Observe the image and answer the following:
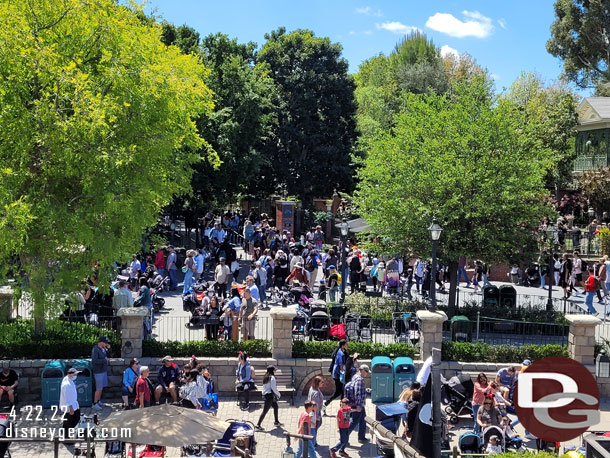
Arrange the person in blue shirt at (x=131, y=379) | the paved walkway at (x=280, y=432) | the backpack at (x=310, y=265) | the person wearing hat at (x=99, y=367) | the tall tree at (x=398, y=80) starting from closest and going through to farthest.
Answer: the paved walkway at (x=280, y=432), the person in blue shirt at (x=131, y=379), the person wearing hat at (x=99, y=367), the backpack at (x=310, y=265), the tall tree at (x=398, y=80)

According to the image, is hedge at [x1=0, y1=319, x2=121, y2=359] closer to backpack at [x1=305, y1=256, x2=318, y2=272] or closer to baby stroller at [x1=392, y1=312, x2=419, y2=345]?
baby stroller at [x1=392, y1=312, x2=419, y2=345]

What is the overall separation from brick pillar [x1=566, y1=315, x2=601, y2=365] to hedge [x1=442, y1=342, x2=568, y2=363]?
1.70 ft

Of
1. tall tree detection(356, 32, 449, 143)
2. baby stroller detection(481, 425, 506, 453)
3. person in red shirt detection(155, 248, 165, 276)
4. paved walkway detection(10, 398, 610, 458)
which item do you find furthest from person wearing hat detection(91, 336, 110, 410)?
tall tree detection(356, 32, 449, 143)

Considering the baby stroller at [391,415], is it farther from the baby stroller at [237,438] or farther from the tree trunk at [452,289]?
the tree trunk at [452,289]

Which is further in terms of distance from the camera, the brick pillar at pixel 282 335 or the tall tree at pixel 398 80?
the tall tree at pixel 398 80

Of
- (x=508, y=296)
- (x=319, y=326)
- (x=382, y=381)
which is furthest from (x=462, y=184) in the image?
(x=382, y=381)

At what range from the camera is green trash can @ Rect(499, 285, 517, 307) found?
2219 cm

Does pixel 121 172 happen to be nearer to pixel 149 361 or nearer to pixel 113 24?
pixel 113 24

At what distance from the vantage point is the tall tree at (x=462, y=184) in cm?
2062

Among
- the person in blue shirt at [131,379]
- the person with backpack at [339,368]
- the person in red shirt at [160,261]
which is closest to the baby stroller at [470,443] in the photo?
the person with backpack at [339,368]

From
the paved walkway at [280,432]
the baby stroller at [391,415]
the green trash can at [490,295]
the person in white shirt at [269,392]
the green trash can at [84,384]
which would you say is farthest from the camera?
the green trash can at [490,295]

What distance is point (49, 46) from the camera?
48.7ft

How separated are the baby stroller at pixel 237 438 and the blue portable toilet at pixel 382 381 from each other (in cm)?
412

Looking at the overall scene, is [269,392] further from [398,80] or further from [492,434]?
[398,80]
